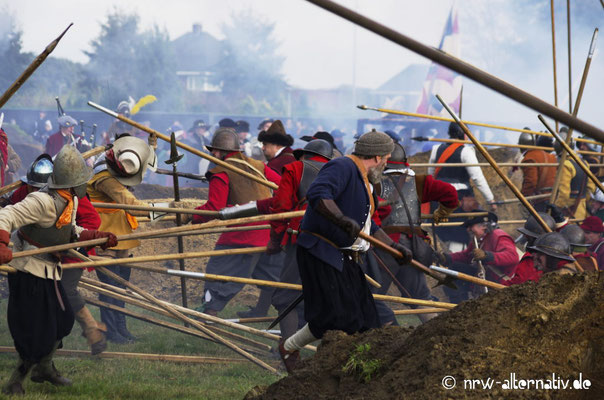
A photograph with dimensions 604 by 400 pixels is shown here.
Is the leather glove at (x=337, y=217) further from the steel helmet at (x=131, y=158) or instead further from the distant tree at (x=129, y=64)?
the distant tree at (x=129, y=64)

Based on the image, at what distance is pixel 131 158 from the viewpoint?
699 cm

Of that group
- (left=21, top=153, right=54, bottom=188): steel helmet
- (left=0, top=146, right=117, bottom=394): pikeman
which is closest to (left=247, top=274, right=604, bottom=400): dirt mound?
(left=0, top=146, right=117, bottom=394): pikeman

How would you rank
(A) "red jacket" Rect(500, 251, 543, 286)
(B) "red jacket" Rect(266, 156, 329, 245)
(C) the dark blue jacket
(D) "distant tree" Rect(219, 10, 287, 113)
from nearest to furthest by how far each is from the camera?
(C) the dark blue jacket → (B) "red jacket" Rect(266, 156, 329, 245) → (A) "red jacket" Rect(500, 251, 543, 286) → (D) "distant tree" Rect(219, 10, 287, 113)

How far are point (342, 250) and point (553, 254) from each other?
2.02 meters

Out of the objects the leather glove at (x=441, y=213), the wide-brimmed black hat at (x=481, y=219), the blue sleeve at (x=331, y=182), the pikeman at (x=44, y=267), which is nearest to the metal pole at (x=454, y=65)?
the blue sleeve at (x=331, y=182)

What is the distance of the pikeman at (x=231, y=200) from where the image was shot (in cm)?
781

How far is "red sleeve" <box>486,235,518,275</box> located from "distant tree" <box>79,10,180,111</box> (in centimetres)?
2333

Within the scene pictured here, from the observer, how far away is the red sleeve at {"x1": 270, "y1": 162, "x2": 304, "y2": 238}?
20.2ft

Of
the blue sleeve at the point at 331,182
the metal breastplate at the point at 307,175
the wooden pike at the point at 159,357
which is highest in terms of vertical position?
the blue sleeve at the point at 331,182

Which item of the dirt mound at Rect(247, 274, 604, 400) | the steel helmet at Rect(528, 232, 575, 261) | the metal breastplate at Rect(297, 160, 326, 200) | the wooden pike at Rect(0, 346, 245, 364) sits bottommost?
the wooden pike at Rect(0, 346, 245, 364)

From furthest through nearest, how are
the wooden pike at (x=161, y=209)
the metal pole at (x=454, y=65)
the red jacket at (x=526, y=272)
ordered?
the red jacket at (x=526, y=272)
the wooden pike at (x=161, y=209)
the metal pole at (x=454, y=65)

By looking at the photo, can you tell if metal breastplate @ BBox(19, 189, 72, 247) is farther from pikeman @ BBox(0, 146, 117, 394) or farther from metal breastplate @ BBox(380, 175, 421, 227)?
metal breastplate @ BBox(380, 175, 421, 227)

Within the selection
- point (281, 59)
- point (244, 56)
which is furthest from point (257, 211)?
point (281, 59)

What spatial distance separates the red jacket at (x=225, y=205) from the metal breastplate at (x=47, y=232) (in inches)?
70.0
